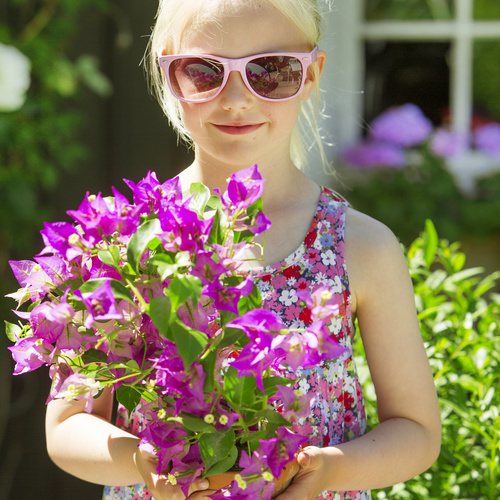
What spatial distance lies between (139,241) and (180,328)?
120 mm

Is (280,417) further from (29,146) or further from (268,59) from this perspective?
(29,146)

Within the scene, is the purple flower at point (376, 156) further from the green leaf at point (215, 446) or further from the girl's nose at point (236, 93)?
the green leaf at point (215, 446)

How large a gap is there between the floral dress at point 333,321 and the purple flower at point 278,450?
323 millimetres

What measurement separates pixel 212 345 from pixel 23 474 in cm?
264

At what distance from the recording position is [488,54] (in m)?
3.85

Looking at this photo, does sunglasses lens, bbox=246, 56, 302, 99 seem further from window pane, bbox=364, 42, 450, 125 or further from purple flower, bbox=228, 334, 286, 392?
window pane, bbox=364, 42, 450, 125

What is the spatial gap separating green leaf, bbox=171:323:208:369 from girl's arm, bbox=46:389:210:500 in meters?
0.25

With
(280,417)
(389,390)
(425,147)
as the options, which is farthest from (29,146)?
(280,417)

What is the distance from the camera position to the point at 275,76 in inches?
47.8

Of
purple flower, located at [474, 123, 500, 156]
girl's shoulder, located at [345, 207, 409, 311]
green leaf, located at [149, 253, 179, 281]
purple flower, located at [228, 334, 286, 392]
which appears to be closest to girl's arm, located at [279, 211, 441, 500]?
girl's shoulder, located at [345, 207, 409, 311]

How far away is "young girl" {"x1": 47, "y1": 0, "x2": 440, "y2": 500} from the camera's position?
3.95 ft

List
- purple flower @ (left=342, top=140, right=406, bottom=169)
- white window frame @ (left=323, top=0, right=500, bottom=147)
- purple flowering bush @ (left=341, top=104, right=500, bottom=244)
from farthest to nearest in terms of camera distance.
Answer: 1. white window frame @ (left=323, top=0, right=500, bottom=147)
2. purple flower @ (left=342, top=140, right=406, bottom=169)
3. purple flowering bush @ (left=341, top=104, right=500, bottom=244)

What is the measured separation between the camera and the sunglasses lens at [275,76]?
3.94 feet

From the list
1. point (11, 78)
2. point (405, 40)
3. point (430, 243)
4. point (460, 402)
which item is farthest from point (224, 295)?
point (405, 40)
